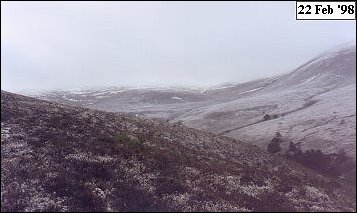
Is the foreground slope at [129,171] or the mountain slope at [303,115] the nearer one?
the foreground slope at [129,171]

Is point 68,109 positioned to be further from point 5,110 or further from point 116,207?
point 116,207

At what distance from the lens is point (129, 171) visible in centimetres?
2994

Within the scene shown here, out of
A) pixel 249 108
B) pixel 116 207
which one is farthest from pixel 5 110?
pixel 249 108

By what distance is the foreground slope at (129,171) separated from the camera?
25.2 meters

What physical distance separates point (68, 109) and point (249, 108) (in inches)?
2079

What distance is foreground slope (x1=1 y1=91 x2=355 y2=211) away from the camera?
25234 mm

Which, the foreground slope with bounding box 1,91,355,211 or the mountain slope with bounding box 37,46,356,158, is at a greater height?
the foreground slope with bounding box 1,91,355,211

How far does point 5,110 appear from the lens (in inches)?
1475

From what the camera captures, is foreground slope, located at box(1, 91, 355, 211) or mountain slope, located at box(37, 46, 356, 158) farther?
mountain slope, located at box(37, 46, 356, 158)

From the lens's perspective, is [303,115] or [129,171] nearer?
[129,171]

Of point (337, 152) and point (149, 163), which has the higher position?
point (149, 163)

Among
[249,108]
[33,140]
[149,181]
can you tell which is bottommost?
[249,108]

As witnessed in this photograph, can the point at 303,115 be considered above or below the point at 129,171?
below

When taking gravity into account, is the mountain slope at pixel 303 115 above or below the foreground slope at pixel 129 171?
below
